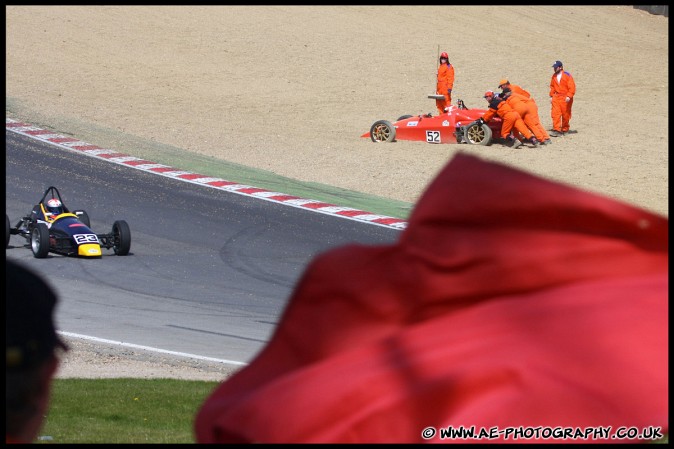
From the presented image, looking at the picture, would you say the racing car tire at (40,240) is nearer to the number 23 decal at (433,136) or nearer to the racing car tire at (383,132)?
the racing car tire at (383,132)

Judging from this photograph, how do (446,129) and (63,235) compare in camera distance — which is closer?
(63,235)

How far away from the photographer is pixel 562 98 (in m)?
23.4

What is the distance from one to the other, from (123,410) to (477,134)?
15078 millimetres

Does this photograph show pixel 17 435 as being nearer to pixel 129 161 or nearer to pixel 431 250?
pixel 431 250

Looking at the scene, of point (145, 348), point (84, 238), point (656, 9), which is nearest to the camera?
point (145, 348)

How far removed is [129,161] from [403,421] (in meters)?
18.0

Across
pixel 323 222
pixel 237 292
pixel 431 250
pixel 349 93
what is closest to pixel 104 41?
pixel 349 93

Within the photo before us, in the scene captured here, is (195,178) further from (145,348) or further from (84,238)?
(145,348)

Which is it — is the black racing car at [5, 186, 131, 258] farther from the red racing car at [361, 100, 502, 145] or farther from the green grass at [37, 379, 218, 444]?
the red racing car at [361, 100, 502, 145]

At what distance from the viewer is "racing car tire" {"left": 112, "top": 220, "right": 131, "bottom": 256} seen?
1302cm

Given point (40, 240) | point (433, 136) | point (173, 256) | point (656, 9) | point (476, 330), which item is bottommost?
point (173, 256)

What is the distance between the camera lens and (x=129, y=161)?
19094 mm

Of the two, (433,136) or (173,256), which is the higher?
(433,136)

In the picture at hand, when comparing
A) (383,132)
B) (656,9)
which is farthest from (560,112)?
(656,9)
